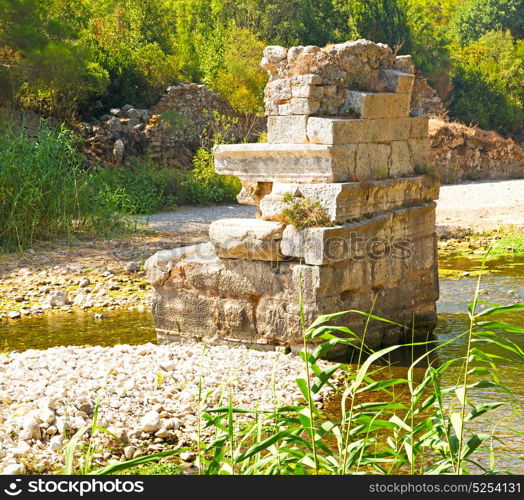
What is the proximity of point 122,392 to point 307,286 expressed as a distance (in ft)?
5.60

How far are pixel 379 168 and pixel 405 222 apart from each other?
573 mm

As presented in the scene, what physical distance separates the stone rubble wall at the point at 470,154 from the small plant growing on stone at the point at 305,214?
14.8 m

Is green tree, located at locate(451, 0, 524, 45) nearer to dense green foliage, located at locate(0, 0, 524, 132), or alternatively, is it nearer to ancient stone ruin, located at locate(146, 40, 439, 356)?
dense green foliage, located at locate(0, 0, 524, 132)

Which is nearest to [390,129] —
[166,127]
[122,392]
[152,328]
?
[152,328]

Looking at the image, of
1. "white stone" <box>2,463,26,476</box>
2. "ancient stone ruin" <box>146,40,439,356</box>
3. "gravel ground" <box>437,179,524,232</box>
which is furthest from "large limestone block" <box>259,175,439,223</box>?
"gravel ground" <box>437,179,524,232</box>

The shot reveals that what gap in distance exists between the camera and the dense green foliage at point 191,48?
15.9 m

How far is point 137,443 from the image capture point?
504 cm

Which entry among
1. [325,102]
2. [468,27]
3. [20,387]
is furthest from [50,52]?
[468,27]

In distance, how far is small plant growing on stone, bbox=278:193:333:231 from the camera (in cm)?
664

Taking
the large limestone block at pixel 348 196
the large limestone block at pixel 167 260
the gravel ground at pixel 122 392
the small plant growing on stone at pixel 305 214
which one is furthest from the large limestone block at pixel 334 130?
the gravel ground at pixel 122 392

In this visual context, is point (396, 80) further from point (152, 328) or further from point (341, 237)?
point (152, 328)

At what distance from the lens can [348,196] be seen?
6.73m

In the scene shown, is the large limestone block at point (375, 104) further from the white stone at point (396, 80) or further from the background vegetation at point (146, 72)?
the background vegetation at point (146, 72)
